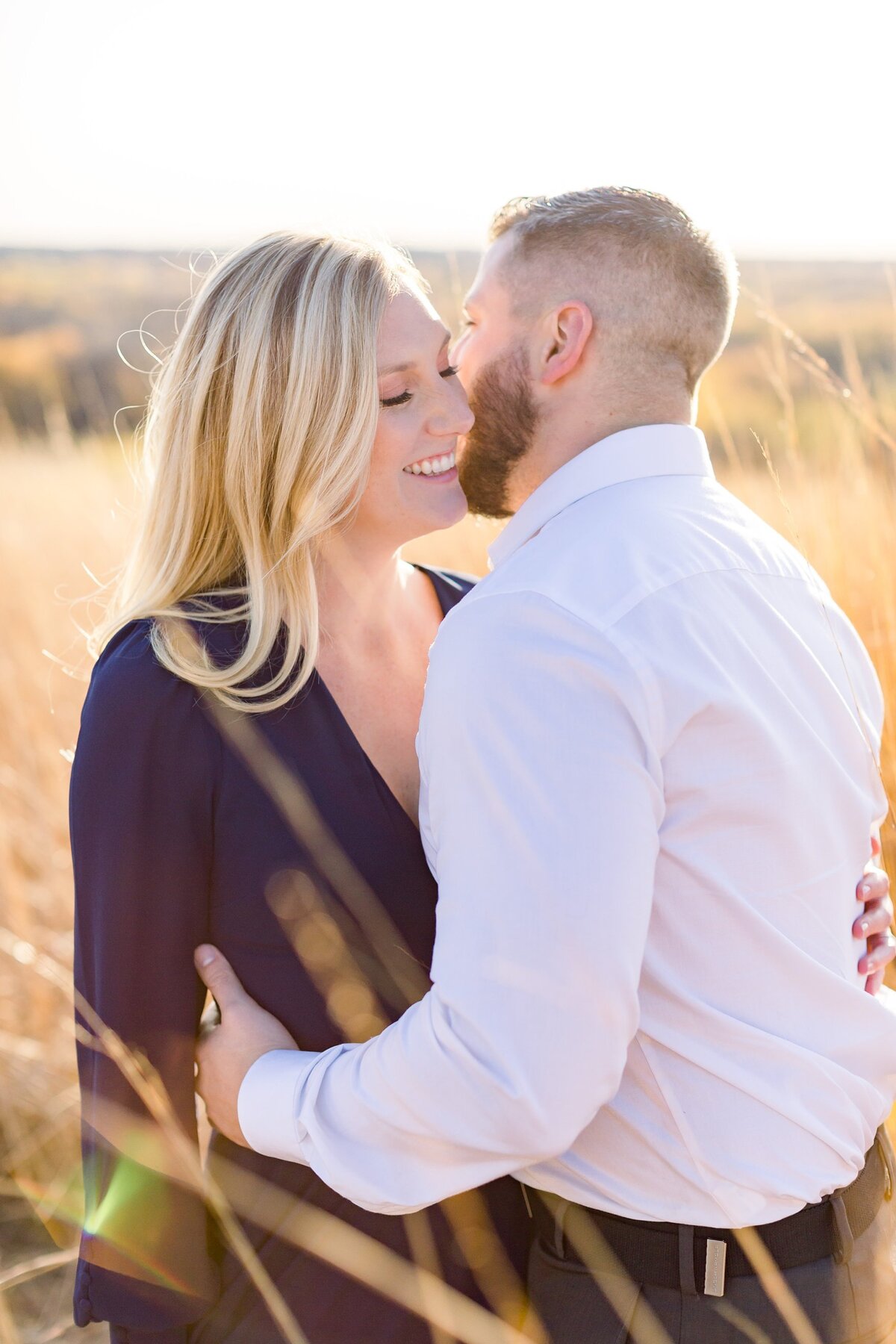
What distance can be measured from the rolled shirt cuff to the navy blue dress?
0.15m

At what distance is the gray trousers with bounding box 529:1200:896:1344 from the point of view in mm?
1414

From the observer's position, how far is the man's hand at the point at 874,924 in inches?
61.9

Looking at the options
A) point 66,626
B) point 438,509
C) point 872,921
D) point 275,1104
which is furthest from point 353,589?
point 66,626

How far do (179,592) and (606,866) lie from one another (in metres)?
1.05

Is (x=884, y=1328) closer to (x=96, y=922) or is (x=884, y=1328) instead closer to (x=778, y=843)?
(x=778, y=843)

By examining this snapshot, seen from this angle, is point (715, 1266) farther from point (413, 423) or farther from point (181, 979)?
point (413, 423)

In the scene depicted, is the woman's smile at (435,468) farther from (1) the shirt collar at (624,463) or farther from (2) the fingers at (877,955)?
(2) the fingers at (877,955)

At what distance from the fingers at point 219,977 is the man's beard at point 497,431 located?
0.95m

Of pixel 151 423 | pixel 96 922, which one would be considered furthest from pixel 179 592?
pixel 96 922

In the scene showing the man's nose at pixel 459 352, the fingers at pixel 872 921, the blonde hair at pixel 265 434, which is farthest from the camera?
the man's nose at pixel 459 352

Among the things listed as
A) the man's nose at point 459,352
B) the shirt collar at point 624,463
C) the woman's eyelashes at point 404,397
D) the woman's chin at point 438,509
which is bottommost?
the woman's chin at point 438,509

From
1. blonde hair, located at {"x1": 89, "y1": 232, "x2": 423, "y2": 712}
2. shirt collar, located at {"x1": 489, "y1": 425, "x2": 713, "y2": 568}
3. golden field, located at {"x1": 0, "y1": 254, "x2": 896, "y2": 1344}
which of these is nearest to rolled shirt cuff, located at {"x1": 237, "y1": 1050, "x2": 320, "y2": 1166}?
golden field, located at {"x1": 0, "y1": 254, "x2": 896, "y2": 1344}

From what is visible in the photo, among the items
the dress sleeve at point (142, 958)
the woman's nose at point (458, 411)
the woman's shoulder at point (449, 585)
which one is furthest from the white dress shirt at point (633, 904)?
the woman's shoulder at point (449, 585)

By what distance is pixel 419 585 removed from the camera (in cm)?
242
